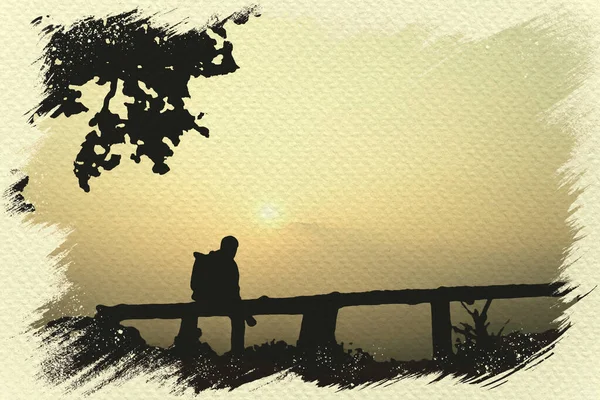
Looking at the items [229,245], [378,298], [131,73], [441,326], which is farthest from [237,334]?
[131,73]

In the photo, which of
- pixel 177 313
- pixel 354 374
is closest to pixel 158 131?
pixel 177 313

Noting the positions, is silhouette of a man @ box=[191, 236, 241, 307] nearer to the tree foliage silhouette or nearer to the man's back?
the man's back

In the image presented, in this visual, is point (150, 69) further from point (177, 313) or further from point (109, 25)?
point (177, 313)

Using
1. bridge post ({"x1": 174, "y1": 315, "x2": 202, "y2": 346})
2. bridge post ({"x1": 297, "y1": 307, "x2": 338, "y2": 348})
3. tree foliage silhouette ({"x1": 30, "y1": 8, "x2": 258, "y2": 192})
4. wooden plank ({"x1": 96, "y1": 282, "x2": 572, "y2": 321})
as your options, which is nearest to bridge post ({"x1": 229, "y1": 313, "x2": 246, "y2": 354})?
wooden plank ({"x1": 96, "y1": 282, "x2": 572, "y2": 321})

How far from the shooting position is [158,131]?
10633mm

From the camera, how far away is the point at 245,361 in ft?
28.5

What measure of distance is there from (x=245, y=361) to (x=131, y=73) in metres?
4.71

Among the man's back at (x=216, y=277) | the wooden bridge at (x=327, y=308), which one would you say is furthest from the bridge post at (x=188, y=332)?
the man's back at (x=216, y=277)

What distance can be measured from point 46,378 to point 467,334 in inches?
207

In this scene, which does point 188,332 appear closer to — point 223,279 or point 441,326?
point 223,279

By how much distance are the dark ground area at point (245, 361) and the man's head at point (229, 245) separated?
1.29m

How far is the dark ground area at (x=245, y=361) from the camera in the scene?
7812 millimetres

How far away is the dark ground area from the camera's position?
781 cm

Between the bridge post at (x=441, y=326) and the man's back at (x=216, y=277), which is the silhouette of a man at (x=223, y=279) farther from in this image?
the bridge post at (x=441, y=326)
